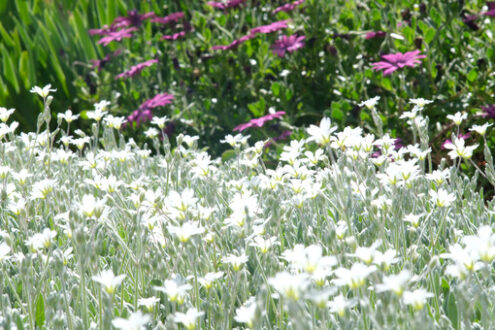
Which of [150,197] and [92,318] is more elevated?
[150,197]

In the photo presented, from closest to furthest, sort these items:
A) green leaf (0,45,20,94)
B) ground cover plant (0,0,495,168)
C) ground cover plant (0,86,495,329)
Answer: ground cover plant (0,86,495,329) → ground cover plant (0,0,495,168) → green leaf (0,45,20,94)

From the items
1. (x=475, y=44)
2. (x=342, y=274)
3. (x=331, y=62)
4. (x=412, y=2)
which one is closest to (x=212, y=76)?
(x=331, y=62)

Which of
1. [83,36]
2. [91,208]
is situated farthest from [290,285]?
[83,36]

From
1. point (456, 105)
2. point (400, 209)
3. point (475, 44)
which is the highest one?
point (400, 209)

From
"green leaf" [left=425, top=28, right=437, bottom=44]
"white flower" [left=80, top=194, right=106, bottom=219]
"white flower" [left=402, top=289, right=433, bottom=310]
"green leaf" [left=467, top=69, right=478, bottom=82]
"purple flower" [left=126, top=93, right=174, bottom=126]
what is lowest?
"purple flower" [left=126, top=93, right=174, bottom=126]

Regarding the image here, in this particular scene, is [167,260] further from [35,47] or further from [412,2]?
[35,47]

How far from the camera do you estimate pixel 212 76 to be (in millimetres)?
3986

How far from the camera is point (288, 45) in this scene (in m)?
3.52

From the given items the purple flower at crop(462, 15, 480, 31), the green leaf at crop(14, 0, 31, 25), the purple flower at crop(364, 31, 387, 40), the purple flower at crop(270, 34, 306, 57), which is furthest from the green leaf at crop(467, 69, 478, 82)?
the green leaf at crop(14, 0, 31, 25)

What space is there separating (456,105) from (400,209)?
74.6 inches

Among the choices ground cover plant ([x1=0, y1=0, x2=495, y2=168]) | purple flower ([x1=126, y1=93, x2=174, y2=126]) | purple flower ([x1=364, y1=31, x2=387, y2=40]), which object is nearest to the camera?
ground cover plant ([x1=0, y1=0, x2=495, y2=168])

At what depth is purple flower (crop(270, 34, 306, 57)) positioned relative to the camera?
137 inches

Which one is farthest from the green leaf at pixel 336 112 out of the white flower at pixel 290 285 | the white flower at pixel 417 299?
the white flower at pixel 290 285

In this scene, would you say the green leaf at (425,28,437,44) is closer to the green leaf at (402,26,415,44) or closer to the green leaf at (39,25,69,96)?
the green leaf at (402,26,415,44)
